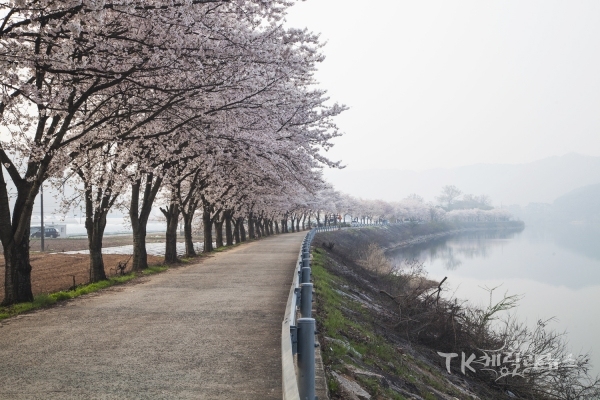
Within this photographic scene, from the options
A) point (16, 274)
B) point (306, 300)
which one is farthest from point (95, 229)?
point (306, 300)

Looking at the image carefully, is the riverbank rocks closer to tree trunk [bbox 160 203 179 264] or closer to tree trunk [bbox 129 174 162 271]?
tree trunk [bbox 129 174 162 271]

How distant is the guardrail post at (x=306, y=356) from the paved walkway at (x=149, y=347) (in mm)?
1633

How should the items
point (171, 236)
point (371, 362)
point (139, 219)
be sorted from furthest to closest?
point (171, 236)
point (139, 219)
point (371, 362)

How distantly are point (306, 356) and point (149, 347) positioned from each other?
15.4ft

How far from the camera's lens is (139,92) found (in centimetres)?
1325

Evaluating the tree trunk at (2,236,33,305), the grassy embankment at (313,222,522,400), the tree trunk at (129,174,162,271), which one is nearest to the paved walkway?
the grassy embankment at (313,222,522,400)

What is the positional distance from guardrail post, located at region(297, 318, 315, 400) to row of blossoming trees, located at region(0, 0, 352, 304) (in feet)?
19.8

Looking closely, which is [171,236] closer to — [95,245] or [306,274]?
[95,245]

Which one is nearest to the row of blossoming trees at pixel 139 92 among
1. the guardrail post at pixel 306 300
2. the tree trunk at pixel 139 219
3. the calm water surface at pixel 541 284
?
the tree trunk at pixel 139 219

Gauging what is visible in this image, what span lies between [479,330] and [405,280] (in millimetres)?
13230

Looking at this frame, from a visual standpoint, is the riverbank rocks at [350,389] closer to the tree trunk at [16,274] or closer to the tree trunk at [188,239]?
the tree trunk at [16,274]

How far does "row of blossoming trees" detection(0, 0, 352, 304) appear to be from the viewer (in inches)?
406

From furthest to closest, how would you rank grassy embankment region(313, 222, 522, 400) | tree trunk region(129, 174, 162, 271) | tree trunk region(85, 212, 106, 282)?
tree trunk region(129, 174, 162, 271), tree trunk region(85, 212, 106, 282), grassy embankment region(313, 222, 522, 400)

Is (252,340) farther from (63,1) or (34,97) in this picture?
(63,1)
